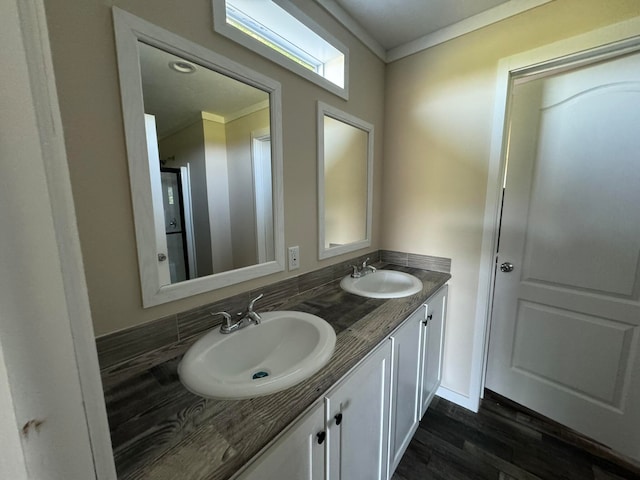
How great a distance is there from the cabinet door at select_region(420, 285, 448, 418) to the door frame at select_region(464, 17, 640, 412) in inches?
8.2

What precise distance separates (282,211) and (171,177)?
1.54 ft

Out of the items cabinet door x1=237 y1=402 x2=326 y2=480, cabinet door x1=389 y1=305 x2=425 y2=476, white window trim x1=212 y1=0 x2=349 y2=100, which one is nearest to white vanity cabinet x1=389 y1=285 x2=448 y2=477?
cabinet door x1=389 y1=305 x2=425 y2=476

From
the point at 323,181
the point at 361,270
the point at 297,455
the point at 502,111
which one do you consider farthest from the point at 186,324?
the point at 502,111

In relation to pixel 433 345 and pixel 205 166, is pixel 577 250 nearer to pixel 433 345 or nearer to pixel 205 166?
pixel 433 345

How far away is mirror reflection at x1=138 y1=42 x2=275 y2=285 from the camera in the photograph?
0.82 m

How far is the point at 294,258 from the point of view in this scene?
4.11ft

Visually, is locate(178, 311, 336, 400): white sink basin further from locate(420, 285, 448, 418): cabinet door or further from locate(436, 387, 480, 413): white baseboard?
locate(436, 387, 480, 413): white baseboard

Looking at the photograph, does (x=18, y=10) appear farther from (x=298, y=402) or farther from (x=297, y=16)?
(x=297, y=16)

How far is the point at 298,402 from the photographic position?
60 cm

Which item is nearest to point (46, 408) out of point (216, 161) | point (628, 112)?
point (216, 161)

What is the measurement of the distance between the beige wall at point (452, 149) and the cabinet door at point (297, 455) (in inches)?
52.6

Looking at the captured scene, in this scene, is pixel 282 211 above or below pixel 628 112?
below

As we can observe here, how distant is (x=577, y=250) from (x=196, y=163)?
1940mm

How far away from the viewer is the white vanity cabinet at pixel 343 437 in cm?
58
